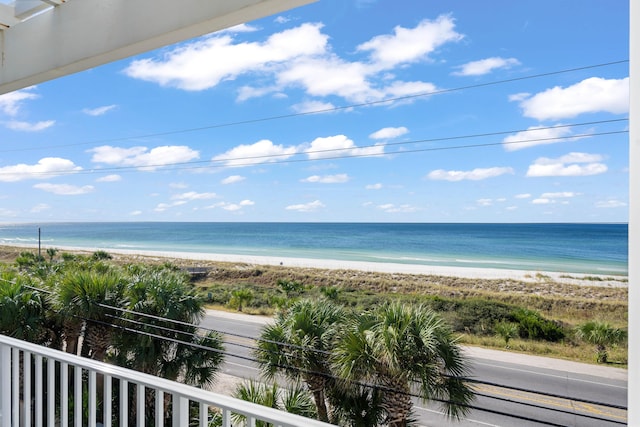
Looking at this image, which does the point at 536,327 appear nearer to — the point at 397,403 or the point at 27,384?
the point at 397,403

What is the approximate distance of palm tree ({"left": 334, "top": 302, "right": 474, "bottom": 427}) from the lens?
427cm

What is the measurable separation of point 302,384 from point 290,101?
1454 cm

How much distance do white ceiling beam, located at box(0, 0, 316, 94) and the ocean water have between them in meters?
7.19

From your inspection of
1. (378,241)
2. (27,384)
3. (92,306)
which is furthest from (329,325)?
(378,241)

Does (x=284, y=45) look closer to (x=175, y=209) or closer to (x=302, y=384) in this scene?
(x=175, y=209)

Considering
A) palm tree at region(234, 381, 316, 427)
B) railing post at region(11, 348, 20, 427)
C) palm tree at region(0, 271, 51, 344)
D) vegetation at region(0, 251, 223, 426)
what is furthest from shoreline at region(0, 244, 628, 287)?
railing post at region(11, 348, 20, 427)

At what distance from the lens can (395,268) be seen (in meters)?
9.59

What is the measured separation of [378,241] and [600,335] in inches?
272

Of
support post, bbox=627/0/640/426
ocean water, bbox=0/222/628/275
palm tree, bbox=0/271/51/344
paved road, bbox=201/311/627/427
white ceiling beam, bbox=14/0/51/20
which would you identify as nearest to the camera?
support post, bbox=627/0/640/426

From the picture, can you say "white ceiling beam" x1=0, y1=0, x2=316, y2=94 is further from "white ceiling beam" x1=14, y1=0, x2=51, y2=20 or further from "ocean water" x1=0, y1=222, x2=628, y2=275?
"ocean water" x1=0, y1=222, x2=628, y2=275

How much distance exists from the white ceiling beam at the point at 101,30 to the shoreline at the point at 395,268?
23.3 feet

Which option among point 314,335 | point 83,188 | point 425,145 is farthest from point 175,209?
point 314,335

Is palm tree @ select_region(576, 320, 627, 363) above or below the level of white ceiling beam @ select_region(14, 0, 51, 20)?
below

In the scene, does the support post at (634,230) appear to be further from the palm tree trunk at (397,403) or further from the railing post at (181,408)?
the palm tree trunk at (397,403)
